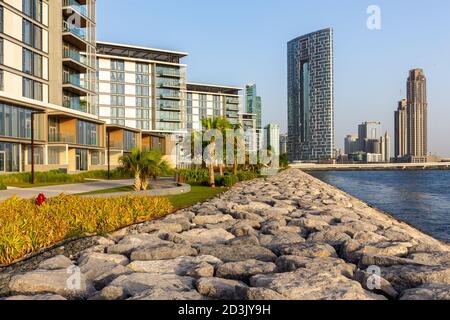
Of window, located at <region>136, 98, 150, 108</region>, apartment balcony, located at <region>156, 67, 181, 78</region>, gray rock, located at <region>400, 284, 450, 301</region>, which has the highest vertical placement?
apartment balcony, located at <region>156, 67, 181, 78</region>

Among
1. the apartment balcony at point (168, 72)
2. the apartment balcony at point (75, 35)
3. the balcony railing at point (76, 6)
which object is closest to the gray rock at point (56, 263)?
the apartment balcony at point (75, 35)

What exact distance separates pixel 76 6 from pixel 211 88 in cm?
6506

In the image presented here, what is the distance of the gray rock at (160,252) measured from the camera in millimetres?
6383

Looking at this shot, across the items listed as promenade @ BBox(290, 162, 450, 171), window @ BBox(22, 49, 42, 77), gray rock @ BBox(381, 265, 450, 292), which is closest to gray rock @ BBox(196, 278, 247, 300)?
gray rock @ BBox(381, 265, 450, 292)

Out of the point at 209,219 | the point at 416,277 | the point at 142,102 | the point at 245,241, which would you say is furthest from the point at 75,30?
the point at 416,277

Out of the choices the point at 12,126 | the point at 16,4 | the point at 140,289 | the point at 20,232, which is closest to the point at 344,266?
the point at 140,289

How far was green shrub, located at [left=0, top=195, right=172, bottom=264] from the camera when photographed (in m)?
7.11

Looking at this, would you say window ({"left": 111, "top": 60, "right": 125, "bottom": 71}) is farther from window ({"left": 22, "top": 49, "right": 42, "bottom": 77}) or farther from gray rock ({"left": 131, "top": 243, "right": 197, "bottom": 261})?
gray rock ({"left": 131, "top": 243, "right": 197, "bottom": 261})

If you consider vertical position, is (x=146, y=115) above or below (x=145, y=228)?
above

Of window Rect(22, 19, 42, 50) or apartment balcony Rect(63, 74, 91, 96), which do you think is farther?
apartment balcony Rect(63, 74, 91, 96)

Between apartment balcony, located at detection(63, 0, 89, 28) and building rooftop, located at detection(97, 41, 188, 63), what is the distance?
2870 cm
